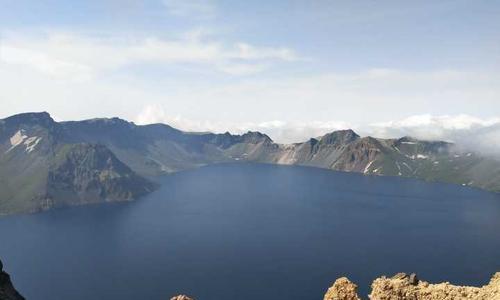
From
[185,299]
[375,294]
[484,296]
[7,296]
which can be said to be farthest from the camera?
[7,296]

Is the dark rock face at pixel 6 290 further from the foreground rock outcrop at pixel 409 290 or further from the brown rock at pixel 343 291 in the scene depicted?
the foreground rock outcrop at pixel 409 290

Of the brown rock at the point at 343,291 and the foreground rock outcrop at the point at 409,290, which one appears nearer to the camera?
the foreground rock outcrop at the point at 409,290

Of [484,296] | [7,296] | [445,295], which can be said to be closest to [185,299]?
[445,295]

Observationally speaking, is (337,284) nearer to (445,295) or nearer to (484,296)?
(445,295)

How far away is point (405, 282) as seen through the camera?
5184cm

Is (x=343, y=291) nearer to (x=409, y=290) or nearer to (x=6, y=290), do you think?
(x=409, y=290)

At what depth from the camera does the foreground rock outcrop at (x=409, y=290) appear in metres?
47.6

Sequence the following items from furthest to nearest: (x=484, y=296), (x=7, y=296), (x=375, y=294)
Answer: (x=7, y=296)
(x=375, y=294)
(x=484, y=296)

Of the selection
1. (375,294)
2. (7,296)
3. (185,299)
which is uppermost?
(375,294)

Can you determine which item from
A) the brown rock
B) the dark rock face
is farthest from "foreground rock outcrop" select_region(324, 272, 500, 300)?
the dark rock face

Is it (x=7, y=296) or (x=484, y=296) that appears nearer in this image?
(x=484, y=296)

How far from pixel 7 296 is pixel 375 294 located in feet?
267

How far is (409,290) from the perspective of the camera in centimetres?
5031

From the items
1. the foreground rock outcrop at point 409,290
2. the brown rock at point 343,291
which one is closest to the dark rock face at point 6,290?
the brown rock at point 343,291
